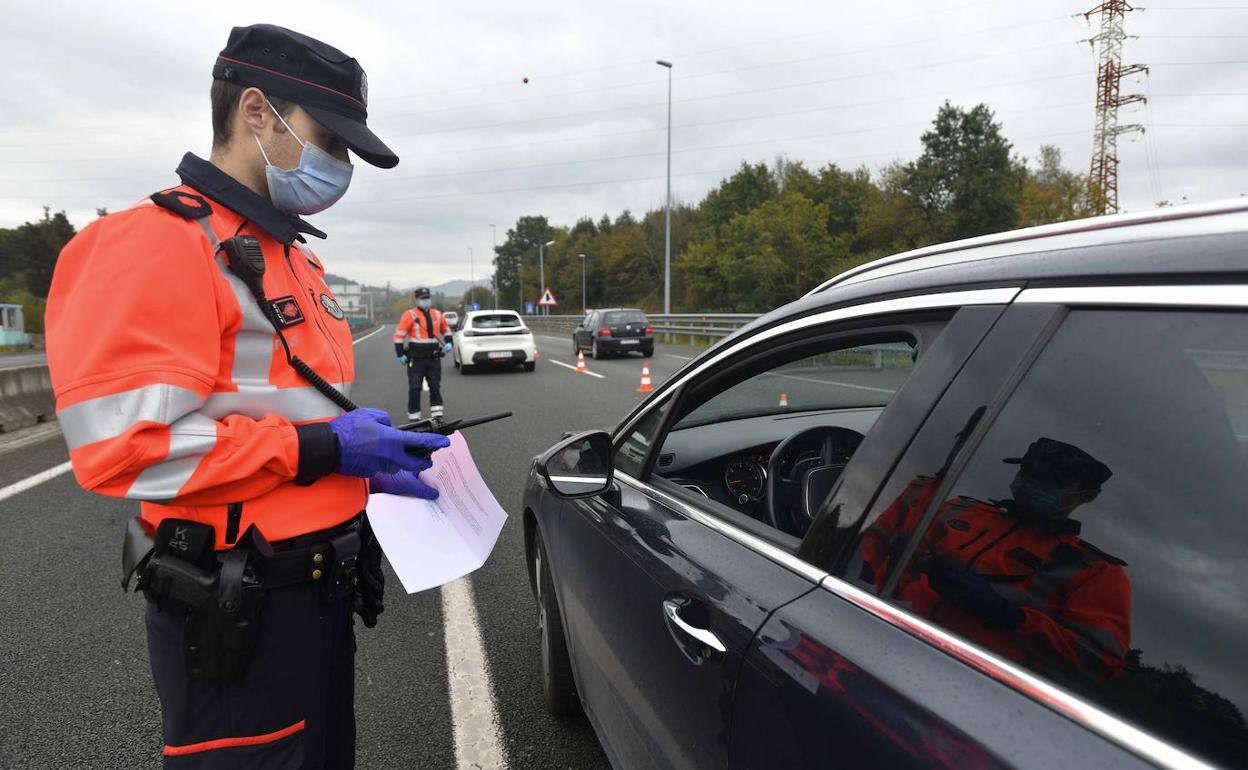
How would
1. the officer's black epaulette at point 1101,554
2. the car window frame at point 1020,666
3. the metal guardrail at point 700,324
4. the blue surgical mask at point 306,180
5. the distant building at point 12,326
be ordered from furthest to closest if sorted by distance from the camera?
1. the distant building at point 12,326
2. the metal guardrail at point 700,324
3. the blue surgical mask at point 306,180
4. the officer's black epaulette at point 1101,554
5. the car window frame at point 1020,666

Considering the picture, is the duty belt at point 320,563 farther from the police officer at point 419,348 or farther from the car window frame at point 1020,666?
the police officer at point 419,348

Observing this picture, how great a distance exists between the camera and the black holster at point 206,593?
1.33m

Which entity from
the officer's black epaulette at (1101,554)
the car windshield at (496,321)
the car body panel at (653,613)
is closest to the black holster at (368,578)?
the car body panel at (653,613)

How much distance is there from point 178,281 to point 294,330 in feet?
0.86

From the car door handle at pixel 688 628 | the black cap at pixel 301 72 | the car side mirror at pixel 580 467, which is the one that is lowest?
the car door handle at pixel 688 628

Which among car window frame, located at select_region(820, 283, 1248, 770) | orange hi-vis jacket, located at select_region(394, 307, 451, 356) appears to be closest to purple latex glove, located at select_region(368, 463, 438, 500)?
car window frame, located at select_region(820, 283, 1248, 770)

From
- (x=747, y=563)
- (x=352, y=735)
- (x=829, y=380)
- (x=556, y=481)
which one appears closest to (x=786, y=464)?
(x=829, y=380)

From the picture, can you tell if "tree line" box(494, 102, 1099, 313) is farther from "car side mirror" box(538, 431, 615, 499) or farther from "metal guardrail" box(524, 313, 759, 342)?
"car side mirror" box(538, 431, 615, 499)

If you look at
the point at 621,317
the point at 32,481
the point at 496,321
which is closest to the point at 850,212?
the point at 621,317

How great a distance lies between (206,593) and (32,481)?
21.4 ft

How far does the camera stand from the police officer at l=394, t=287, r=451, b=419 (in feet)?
31.5

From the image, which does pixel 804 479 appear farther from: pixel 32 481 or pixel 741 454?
pixel 32 481

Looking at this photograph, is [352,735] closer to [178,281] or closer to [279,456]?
[279,456]

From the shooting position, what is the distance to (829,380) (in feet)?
7.28
